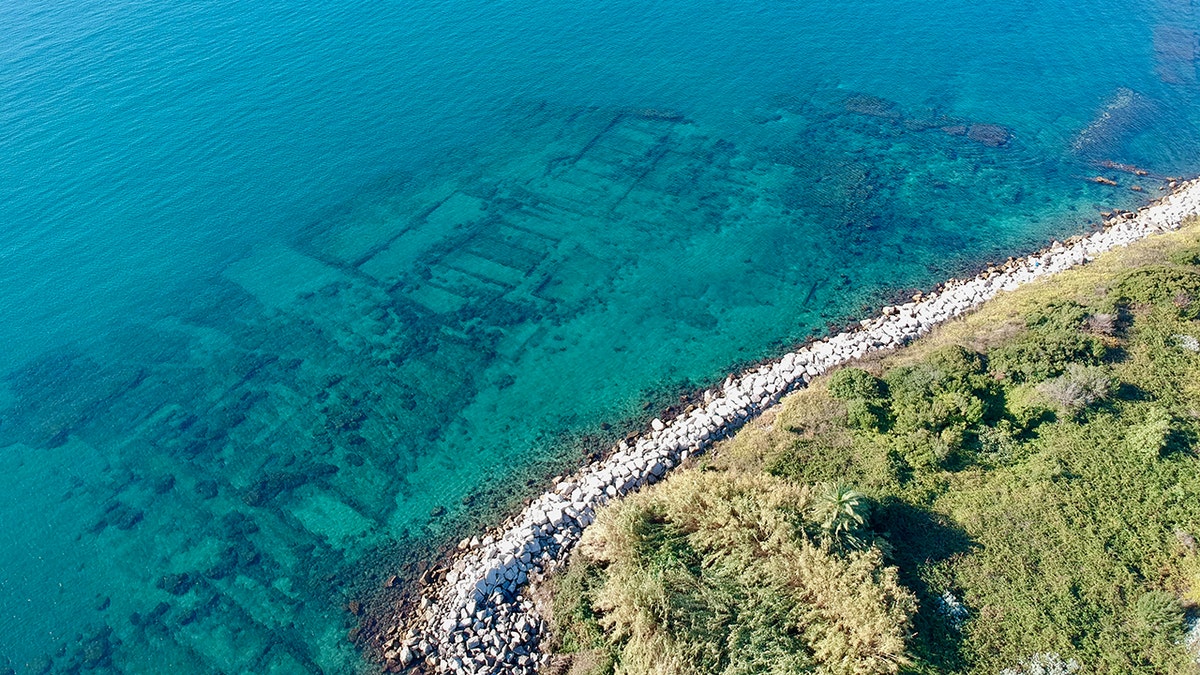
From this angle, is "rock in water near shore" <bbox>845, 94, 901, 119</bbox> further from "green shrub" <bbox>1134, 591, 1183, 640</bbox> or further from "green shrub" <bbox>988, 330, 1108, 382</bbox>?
"green shrub" <bbox>1134, 591, 1183, 640</bbox>

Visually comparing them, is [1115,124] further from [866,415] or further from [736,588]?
[736,588]

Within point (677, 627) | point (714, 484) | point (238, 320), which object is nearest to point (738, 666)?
point (677, 627)

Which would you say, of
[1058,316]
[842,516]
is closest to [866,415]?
[842,516]

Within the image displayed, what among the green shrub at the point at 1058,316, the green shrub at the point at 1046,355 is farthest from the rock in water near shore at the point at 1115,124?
the green shrub at the point at 1046,355

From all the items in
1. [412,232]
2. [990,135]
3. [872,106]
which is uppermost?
[412,232]

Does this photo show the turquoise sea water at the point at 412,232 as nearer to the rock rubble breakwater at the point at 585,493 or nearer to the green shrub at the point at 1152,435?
the rock rubble breakwater at the point at 585,493

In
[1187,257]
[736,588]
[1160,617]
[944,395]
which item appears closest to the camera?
[1160,617]

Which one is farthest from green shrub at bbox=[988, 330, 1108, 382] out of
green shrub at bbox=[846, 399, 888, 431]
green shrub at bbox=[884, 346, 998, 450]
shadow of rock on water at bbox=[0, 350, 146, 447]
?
shadow of rock on water at bbox=[0, 350, 146, 447]
